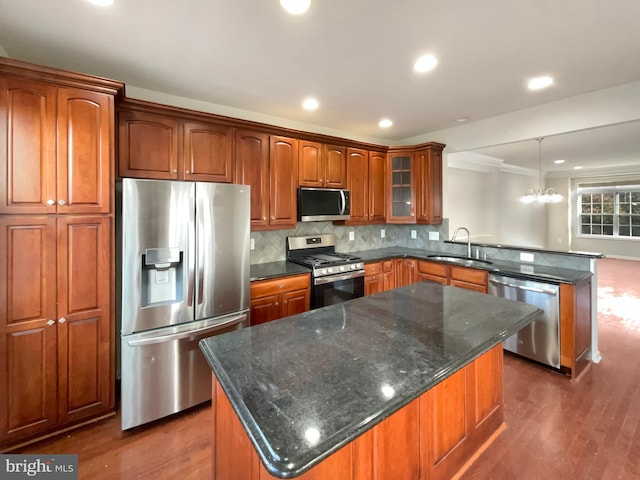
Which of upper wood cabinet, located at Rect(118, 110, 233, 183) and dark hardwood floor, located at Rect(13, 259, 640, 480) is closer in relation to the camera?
dark hardwood floor, located at Rect(13, 259, 640, 480)

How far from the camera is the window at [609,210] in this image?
789 centimetres

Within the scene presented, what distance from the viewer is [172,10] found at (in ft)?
5.40

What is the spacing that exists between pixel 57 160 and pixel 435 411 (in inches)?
103

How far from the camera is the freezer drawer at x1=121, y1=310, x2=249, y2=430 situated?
6.72 ft

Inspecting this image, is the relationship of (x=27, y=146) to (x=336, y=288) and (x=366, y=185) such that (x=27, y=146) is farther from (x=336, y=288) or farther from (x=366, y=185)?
(x=366, y=185)

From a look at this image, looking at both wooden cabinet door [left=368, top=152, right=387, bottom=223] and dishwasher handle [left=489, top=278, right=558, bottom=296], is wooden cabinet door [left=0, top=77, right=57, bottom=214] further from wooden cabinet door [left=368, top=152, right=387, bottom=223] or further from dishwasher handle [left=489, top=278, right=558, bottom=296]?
dishwasher handle [left=489, top=278, right=558, bottom=296]

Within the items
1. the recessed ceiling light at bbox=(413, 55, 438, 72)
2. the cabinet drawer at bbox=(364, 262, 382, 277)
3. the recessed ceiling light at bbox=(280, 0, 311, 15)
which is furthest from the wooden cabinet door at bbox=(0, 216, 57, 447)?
the cabinet drawer at bbox=(364, 262, 382, 277)

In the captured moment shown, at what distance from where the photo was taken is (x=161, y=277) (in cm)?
217

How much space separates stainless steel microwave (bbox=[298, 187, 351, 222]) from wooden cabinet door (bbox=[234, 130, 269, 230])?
0.43m

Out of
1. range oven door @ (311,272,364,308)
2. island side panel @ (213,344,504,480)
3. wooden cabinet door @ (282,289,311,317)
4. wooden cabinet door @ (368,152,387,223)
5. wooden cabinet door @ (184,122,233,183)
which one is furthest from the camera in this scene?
wooden cabinet door @ (368,152,387,223)

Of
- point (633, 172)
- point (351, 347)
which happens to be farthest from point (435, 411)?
point (633, 172)

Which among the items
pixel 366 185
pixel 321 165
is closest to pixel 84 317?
pixel 321 165

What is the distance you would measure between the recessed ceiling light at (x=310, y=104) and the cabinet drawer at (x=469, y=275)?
94.8 inches

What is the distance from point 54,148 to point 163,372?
5.44ft
